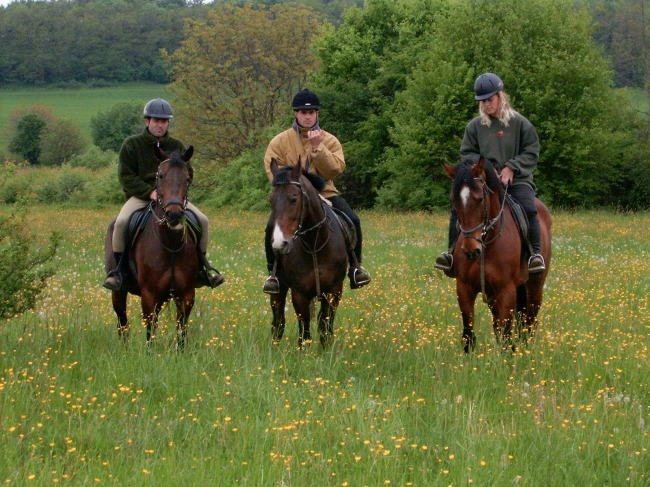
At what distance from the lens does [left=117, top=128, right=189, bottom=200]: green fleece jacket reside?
9.43 metres

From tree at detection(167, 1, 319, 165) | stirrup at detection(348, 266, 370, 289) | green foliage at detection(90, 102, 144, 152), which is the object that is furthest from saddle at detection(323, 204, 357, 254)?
green foliage at detection(90, 102, 144, 152)

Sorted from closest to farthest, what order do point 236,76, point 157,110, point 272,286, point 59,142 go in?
1. point 272,286
2. point 157,110
3. point 236,76
4. point 59,142

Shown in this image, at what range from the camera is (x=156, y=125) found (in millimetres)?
9391

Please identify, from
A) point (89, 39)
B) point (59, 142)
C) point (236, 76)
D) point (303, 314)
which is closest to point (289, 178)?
point (303, 314)

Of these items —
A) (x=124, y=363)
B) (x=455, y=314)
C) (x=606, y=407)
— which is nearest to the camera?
(x=606, y=407)

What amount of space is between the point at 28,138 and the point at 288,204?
83.4m

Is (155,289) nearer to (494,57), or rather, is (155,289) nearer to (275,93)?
(494,57)

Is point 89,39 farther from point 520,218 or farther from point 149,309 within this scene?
point 520,218

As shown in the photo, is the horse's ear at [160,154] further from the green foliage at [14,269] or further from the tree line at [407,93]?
the tree line at [407,93]

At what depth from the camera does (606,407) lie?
6047 mm

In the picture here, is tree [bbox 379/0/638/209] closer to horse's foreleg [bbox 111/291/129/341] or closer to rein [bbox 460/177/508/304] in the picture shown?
rein [bbox 460/177/508/304]

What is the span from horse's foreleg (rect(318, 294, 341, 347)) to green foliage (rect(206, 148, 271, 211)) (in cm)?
3470

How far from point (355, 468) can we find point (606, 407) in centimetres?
219

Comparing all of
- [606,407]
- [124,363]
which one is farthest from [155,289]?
[606,407]
